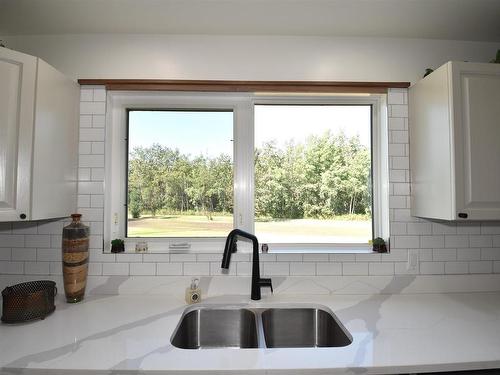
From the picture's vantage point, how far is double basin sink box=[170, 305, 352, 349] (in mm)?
1396

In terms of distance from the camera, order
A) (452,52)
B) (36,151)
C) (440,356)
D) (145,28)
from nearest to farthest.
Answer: (440,356) → (36,151) → (145,28) → (452,52)

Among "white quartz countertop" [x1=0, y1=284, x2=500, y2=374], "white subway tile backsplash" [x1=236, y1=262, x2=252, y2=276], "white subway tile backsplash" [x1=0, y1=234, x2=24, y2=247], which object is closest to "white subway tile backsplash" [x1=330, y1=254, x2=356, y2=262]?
"white quartz countertop" [x1=0, y1=284, x2=500, y2=374]

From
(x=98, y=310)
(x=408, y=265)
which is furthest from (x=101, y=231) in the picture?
(x=408, y=265)

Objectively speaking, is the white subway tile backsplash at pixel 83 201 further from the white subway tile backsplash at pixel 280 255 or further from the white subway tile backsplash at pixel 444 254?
the white subway tile backsplash at pixel 444 254

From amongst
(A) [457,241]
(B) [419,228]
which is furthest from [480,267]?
(B) [419,228]

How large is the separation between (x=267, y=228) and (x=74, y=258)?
1045mm

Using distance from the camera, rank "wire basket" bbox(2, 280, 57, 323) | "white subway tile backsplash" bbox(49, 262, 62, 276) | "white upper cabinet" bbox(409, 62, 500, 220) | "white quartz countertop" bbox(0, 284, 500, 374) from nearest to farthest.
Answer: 1. "white quartz countertop" bbox(0, 284, 500, 374)
2. "wire basket" bbox(2, 280, 57, 323)
3. "white upper cabinet" bbox(409, 62, 500, 220)
4. "white subway tile backsplash" bbox(49, 262, 62, 276)

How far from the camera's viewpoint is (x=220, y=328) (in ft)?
4.68

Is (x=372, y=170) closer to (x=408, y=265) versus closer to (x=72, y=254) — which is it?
(x=408, y=265)

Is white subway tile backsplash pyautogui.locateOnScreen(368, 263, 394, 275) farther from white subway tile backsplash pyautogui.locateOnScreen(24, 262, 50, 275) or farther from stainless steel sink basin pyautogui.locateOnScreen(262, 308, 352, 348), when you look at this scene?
white subway tile backsplash pyautogui.locateOnScreen(24, 262, 50, 275)

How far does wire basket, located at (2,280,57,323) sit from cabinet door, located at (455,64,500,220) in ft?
6.24

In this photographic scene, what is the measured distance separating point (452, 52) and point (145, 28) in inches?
70.7

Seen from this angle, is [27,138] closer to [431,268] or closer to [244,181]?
[244,181]

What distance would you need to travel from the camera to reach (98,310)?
136cm
